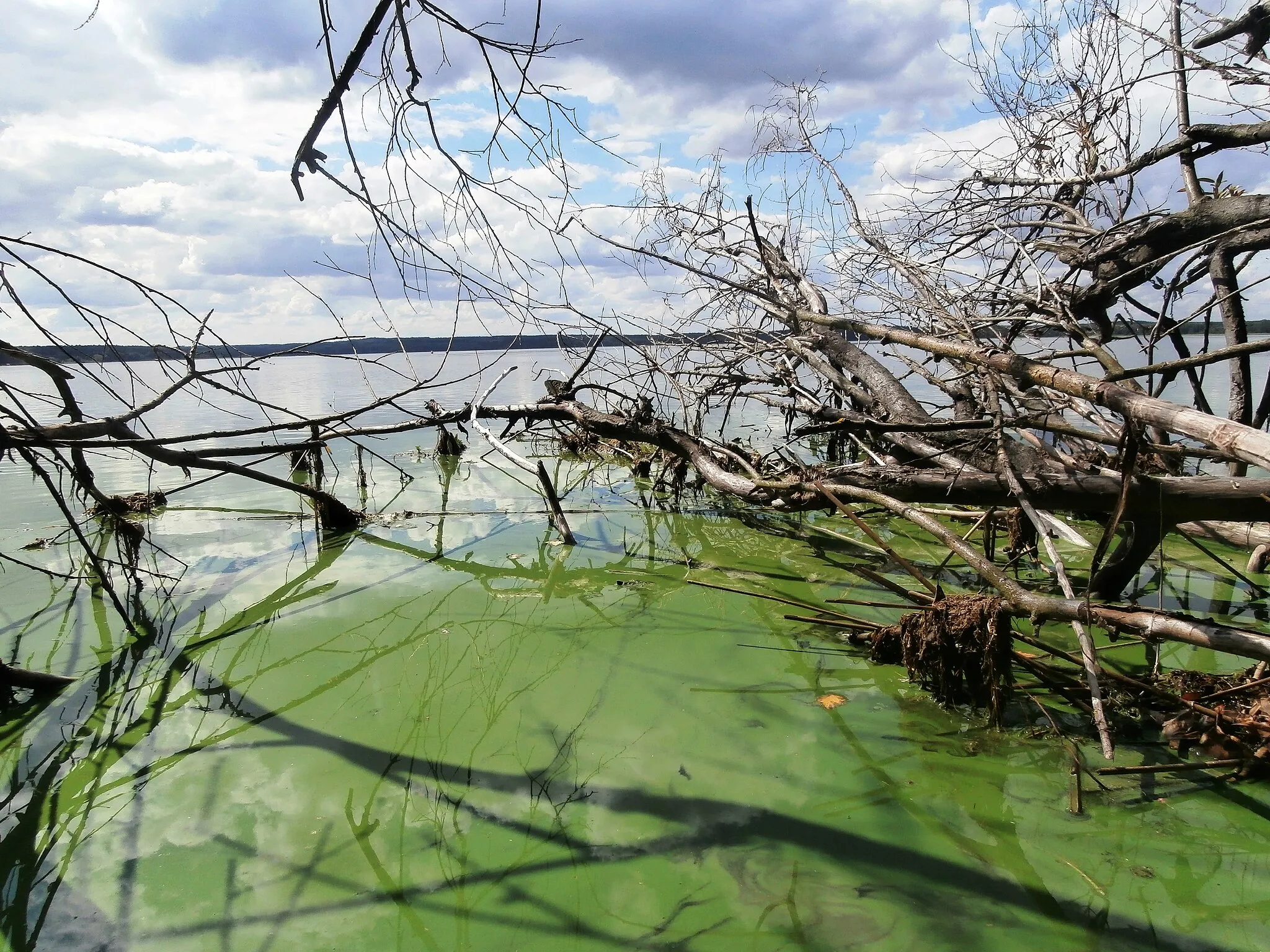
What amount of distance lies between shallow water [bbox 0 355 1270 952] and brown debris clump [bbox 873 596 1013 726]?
10 cm

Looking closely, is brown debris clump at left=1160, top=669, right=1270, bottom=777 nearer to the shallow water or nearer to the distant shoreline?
the shallow water

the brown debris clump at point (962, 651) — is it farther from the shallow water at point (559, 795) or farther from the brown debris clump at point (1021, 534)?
the brown debris clump at point (1021, 534)

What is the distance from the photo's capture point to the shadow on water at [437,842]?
78.9 inches

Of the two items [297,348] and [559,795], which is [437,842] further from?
[297,348]

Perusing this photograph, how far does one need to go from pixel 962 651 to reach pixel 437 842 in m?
1.94

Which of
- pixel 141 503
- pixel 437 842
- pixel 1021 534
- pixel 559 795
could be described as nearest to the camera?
pixel 437 842

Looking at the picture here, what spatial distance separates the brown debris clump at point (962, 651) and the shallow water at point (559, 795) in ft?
0.32

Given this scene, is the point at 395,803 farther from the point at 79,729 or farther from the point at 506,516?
the point at 506,516

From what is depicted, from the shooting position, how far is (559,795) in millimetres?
2561

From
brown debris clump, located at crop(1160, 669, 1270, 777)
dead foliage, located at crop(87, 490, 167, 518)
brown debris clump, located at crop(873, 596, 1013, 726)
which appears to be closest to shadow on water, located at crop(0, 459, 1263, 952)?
brown debris clump, located at crop(1160, 669, 1270, 777)

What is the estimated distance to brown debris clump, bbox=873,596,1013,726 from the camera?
9.52 feet

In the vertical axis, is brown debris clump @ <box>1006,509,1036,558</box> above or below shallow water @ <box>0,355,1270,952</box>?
above

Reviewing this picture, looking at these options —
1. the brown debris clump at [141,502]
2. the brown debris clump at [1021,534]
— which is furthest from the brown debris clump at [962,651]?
the brown debris clump at [141,502]

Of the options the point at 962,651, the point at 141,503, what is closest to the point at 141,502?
the point at 141,503
